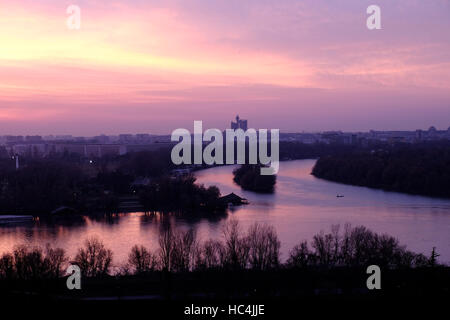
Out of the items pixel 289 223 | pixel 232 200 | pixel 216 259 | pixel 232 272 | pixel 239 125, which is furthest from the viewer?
pixel 239 125

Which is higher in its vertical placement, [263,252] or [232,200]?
[263,252]

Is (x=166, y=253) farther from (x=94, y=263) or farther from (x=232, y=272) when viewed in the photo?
(x=232, y=272)

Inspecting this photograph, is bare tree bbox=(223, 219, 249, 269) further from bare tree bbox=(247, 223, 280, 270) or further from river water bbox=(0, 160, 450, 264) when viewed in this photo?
river water bbox=(0, 160, 450, 264)

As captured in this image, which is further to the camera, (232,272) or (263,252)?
(263,252)

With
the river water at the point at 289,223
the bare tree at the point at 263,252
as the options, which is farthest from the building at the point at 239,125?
the bare tree at the point at 263,252

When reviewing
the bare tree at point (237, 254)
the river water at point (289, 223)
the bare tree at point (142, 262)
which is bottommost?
the river water at point (289, 223)

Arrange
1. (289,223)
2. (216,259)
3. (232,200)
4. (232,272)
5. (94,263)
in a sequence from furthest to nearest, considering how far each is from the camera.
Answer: (232,200) → (289,223) → (216,259) → (94,263) → (232,272)

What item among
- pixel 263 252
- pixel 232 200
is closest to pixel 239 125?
pixel 232 200

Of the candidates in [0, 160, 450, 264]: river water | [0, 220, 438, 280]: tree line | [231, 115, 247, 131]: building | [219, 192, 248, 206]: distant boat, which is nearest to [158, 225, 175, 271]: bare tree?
[0, 220, 438, 280]: tree line

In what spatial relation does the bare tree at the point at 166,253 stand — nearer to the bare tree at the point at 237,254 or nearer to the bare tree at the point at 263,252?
the bare tree at the point at 237,254
